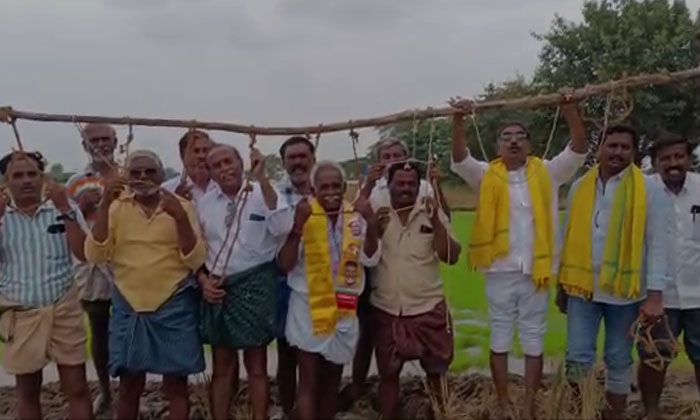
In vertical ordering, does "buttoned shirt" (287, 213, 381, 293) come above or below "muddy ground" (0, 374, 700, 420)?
above

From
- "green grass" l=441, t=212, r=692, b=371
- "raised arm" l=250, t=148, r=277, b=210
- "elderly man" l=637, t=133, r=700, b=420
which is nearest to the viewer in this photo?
"raised arm" l=250, t=148, r=277, b=210

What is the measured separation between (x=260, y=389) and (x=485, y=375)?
217cm

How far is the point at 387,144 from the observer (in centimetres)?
573

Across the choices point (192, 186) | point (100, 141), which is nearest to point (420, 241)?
point (192, 186)

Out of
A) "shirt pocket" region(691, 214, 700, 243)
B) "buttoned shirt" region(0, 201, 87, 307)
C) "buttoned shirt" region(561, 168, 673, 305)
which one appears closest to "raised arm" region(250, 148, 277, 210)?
"buttoned shirt" region(0, 201, 87, 307)

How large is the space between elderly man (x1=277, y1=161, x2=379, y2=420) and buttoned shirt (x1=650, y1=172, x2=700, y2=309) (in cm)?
177

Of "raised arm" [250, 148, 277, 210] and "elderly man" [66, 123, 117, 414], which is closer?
"raised arm" [250, 148, 277, 210]

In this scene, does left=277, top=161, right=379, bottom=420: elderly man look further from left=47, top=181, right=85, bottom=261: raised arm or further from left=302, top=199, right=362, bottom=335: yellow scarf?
left=47, top=181, right=85, bottom=261: raised arm

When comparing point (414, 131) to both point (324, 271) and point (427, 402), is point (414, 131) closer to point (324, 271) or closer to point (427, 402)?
point (324, 271)

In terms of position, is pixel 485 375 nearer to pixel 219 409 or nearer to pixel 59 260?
pixel 219 409

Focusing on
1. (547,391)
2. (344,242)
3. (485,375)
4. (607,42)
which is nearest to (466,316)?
(485,375)

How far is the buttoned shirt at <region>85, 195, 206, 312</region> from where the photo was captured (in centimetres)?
520

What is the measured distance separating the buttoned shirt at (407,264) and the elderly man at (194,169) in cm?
112

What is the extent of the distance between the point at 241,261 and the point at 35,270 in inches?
44.1
